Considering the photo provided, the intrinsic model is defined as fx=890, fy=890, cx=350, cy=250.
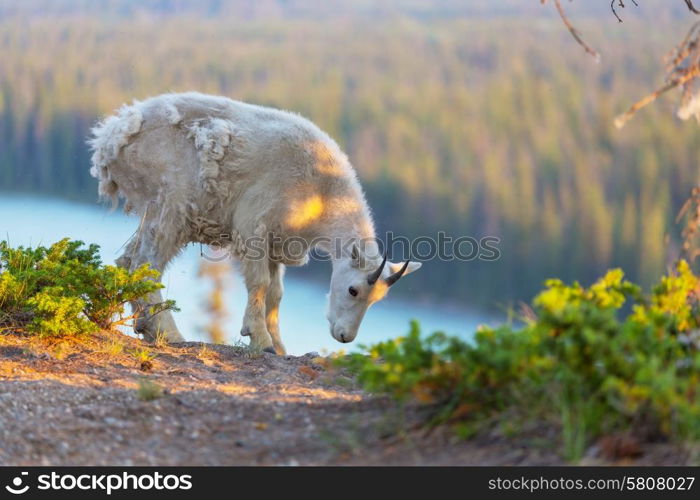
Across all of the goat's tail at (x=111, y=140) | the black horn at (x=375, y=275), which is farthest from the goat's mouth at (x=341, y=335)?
the goat's tail at (x=111, y=140)

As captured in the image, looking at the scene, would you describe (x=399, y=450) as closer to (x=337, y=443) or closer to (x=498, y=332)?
(x=337, y=443)

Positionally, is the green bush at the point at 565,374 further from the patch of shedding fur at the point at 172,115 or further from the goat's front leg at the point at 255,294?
the patch of shedding fur at the point at 172,115

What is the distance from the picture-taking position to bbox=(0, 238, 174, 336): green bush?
6.40 metres

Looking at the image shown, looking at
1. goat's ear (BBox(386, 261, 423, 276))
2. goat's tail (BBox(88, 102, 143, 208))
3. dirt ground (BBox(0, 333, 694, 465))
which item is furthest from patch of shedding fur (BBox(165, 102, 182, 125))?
dirt ground (BBox(0, 333, 694, 465))

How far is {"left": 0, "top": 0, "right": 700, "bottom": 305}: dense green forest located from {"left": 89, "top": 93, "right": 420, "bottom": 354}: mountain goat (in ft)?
63.0

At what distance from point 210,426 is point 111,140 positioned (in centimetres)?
494

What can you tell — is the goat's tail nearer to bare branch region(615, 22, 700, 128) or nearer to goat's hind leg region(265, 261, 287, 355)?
goat's hind leg region(265, 261, 287, 355)

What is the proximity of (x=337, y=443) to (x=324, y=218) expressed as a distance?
4598 millimetres

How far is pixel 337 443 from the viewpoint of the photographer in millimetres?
3969

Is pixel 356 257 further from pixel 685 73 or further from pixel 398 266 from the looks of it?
pixel 685 73

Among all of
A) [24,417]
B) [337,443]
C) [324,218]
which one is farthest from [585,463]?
[324,218]

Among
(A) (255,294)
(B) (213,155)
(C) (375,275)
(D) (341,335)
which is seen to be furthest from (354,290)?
(B) (213,155)

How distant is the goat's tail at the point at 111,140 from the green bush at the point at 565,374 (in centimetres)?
523

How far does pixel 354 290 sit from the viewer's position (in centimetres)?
791
